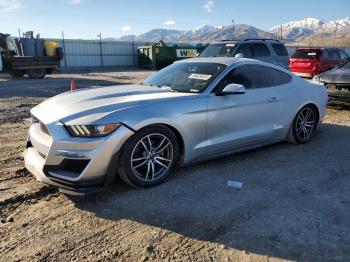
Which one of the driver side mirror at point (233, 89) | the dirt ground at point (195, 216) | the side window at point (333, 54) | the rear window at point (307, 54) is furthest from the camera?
the side window at point (333, 54)

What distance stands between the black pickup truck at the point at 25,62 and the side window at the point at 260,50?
1174 cm

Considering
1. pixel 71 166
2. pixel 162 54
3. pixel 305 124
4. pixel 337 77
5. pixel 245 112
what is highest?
pixel 162 54

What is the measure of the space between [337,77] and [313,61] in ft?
26.3

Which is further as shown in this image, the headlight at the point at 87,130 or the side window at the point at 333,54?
the side window at the point at 333,54

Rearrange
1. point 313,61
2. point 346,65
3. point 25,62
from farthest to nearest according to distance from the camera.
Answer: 1. point 25,62
2. point 313,61
3. point 346,65

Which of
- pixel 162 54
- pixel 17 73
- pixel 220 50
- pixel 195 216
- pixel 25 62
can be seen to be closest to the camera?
pixel 195 216

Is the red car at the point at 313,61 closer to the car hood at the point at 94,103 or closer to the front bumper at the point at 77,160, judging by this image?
the car hood at the point at 94,103

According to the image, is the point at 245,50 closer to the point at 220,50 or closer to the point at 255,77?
the point at 220,50

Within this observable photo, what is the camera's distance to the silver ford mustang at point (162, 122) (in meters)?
3.88

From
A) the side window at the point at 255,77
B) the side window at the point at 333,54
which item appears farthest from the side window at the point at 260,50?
the side window at the point at 255,77

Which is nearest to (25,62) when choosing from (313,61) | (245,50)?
(245,50)

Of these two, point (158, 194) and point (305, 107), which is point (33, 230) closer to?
point (158, 194)

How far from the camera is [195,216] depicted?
3783mm

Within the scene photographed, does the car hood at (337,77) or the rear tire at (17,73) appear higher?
the car hood at (337,77)
